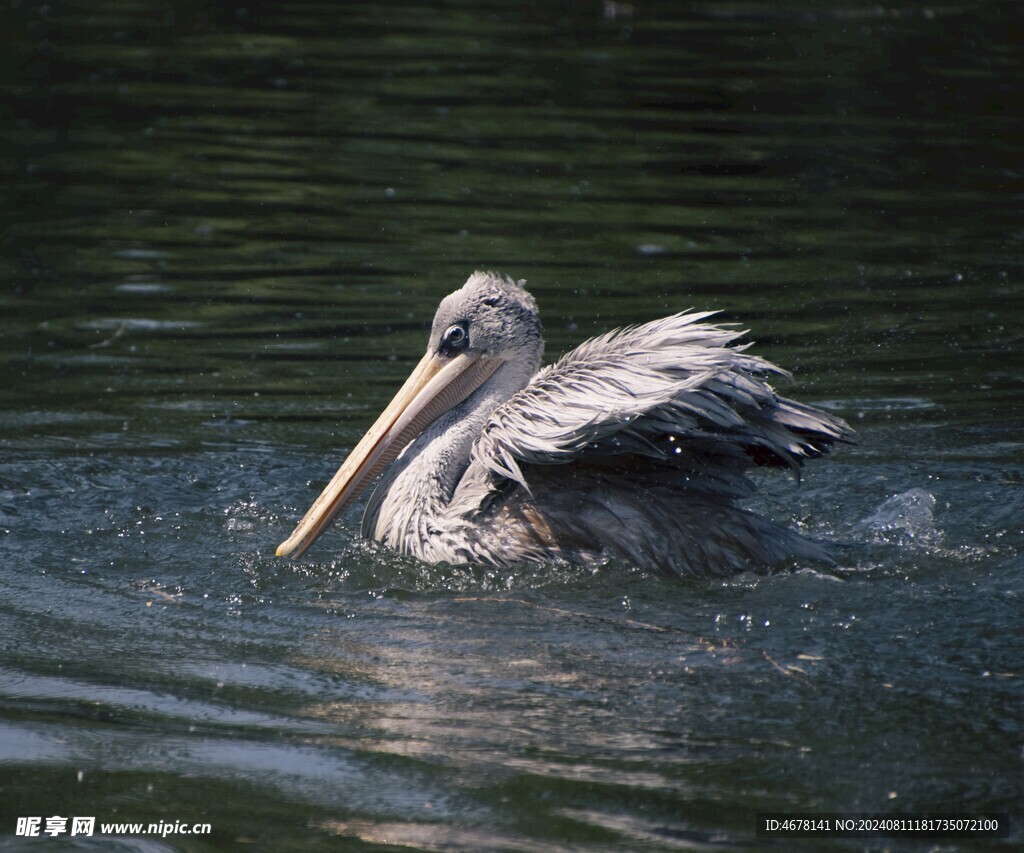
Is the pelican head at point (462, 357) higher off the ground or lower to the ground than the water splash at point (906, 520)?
higher

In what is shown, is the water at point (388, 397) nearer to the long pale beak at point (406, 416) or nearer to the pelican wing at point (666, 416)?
the long pale beak at point (406, 416)

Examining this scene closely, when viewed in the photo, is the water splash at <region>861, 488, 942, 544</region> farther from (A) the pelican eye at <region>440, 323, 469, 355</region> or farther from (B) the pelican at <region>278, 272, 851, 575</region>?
(A) the pelican eye at <region>440, 323, 469, 355</region>

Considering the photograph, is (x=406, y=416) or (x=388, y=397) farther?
(x=388, y=397)

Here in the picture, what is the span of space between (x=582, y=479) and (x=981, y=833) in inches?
78.6

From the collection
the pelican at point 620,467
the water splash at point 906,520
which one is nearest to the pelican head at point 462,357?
the pelican at point 620,467

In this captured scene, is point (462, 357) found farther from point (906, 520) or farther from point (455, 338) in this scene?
point (906, 520)

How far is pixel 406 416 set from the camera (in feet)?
17.9

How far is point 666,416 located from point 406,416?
3.79 ft

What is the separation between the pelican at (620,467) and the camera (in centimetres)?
472

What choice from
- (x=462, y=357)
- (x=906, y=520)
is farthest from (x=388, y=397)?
(x=906, y=520)

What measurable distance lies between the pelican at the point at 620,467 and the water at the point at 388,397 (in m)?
0.12

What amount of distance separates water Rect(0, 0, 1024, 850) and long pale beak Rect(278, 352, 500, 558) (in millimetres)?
227

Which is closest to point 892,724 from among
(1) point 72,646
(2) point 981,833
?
(2) point 981,833

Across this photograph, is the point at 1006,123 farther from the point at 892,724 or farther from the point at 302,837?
the point at 302,837
